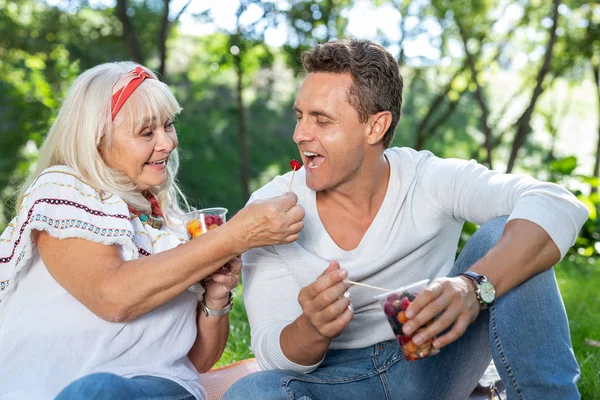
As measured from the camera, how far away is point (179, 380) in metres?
2.71

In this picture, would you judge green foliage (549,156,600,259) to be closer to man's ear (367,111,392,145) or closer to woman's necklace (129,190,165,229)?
man's ear (367,111,392,145)

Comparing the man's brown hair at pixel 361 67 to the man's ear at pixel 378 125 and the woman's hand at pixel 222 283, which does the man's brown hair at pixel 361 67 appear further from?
the woman's hand at pixel 222 283

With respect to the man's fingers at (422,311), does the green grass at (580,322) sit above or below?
below

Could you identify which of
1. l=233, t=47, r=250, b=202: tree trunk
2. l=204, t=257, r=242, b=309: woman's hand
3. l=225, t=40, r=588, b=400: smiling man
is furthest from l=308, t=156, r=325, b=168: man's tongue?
l=233, t=47, r=250, b=202: tree trunk

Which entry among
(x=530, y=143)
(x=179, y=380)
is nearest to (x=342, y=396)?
(x=179, y=380)

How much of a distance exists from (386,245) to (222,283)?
0.68 m

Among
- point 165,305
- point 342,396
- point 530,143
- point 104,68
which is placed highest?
point 104,68

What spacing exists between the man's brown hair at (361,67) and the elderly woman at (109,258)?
25.8 inches

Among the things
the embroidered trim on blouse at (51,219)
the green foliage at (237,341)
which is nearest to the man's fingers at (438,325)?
the embroidered trim on blouse at (51,219)

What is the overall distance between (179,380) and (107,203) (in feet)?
2.34

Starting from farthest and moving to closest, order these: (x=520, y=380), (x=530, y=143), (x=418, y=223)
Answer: (x=530, y=143) < (x=418, y=223) < (x=520, y=380)

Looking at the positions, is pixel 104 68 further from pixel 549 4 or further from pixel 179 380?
pixel 549 4

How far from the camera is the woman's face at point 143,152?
2711mm

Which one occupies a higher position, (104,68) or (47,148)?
(104,68)
